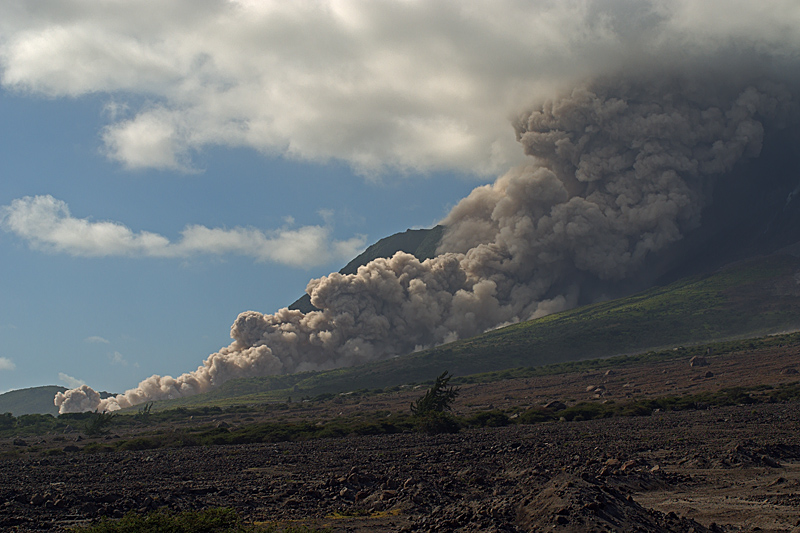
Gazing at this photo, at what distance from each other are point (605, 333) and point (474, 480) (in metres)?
98.0

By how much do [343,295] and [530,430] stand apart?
93663 mm

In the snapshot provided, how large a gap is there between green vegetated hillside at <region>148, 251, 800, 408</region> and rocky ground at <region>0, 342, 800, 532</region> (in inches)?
2862

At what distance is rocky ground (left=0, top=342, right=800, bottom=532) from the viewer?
12742 millimetres

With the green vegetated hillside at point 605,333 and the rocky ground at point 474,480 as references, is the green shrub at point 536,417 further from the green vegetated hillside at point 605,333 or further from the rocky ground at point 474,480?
the green vegetated hillside at point 605,333

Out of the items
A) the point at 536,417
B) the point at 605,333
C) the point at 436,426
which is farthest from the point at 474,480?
the point at 605,333

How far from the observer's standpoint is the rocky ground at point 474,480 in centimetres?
1274

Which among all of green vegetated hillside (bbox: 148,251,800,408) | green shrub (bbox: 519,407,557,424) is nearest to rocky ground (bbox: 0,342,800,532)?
green shrub (bbox: 519,407,557,424)

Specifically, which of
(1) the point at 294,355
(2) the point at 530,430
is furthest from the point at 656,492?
(1) the point at 294,355

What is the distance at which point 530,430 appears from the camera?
35344 mm

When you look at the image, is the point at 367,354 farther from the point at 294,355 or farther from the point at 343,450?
the point at 343,450

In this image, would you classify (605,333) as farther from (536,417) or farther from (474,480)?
(474,480)

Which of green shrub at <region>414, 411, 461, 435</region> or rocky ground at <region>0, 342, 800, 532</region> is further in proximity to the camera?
green shrub at <region>414, 411, 461, 435</region>

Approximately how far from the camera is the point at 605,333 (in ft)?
365

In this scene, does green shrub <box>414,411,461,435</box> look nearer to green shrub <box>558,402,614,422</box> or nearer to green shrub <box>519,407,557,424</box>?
green shrub <box>519,407,557,424</box>
